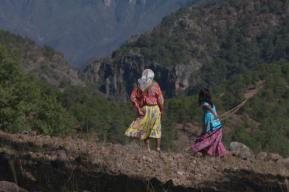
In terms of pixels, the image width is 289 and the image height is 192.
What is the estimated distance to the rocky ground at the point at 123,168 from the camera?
21.4ft

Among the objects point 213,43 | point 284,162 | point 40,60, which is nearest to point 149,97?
point 284,162

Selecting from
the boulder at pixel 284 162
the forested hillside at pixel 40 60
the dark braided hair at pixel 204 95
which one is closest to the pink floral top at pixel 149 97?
the dark braided hair at pixel 204 95

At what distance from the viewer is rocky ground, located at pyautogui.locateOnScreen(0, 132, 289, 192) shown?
652cm

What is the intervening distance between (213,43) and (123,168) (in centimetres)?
15050

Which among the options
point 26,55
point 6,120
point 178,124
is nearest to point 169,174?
point 6,120

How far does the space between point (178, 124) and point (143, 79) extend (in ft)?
142

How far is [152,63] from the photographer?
158m

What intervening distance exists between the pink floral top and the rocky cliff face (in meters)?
129

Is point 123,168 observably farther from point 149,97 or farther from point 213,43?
point 213,43

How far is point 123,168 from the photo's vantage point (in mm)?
8062

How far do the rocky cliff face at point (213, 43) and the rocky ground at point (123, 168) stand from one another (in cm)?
13044

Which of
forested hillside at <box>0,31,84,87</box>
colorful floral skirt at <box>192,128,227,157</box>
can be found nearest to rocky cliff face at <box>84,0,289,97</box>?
forested hillside at <box>0,31,84,87</box>

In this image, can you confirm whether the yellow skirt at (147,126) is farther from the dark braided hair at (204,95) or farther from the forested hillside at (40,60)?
the forested hillside at (40,60)

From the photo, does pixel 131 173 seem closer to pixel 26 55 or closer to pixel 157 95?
pixel 157 95
